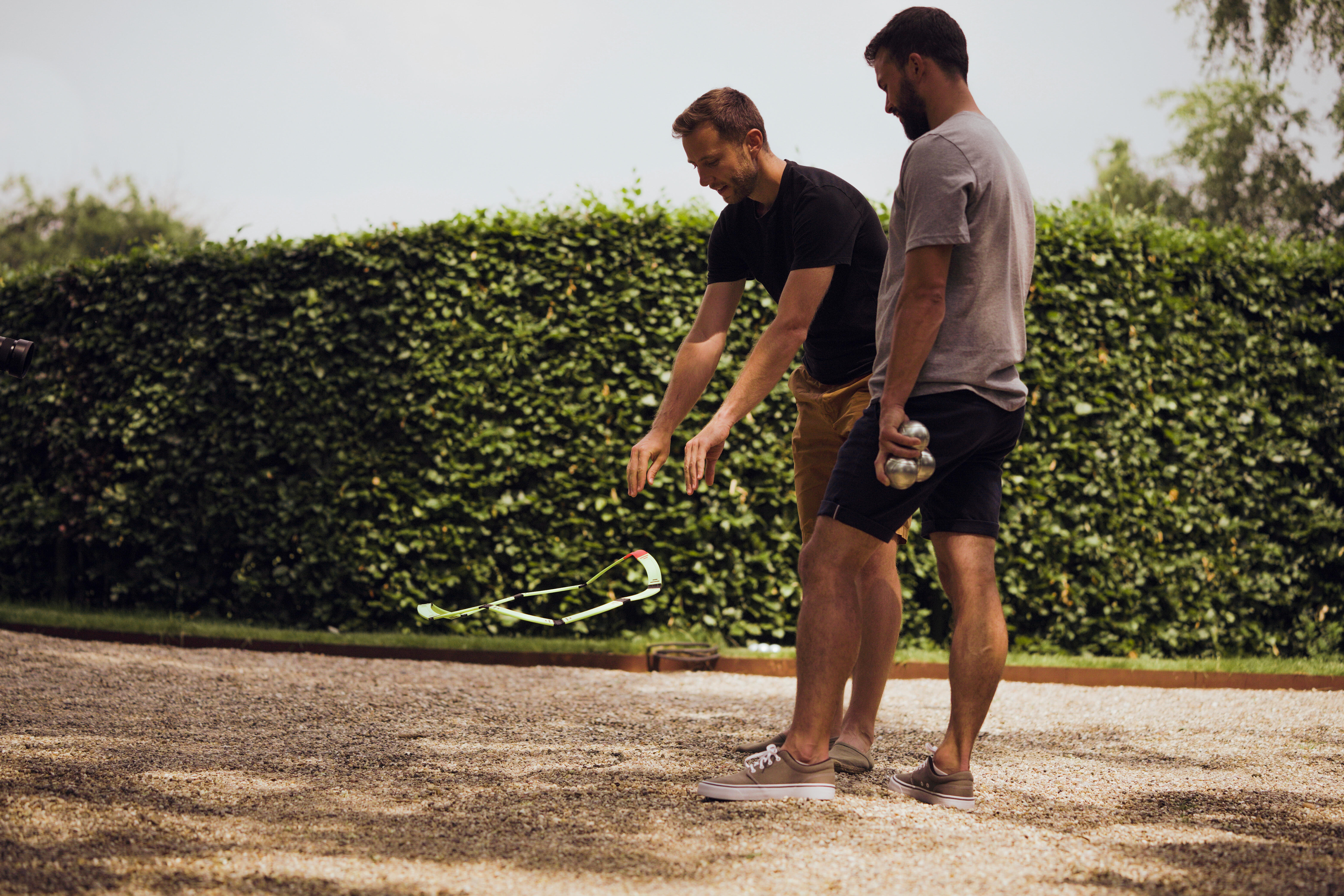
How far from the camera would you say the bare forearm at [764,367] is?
108 inches

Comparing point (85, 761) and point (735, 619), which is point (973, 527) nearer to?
point (85, 761)

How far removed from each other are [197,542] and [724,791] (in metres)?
5.38

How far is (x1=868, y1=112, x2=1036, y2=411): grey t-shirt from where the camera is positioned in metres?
2.38

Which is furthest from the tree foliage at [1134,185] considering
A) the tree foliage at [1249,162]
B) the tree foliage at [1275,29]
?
the tree foliage at [1275,29]

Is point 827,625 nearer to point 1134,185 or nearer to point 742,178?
point 742,178

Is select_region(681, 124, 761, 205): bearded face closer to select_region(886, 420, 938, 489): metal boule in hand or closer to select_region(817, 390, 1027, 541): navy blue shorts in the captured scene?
select_region(817, 390, 1027, 541): navy blue shorts

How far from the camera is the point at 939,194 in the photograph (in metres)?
2.36

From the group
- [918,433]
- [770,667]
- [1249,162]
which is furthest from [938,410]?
[1249,162]

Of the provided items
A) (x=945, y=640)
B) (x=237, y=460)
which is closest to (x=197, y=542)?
(x=237, y=460)

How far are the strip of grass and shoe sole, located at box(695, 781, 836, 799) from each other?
112 inches

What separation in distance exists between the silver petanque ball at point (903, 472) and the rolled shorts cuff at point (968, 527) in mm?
273

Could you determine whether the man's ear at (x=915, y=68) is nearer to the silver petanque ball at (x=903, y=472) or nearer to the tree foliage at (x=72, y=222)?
the silver petanque ball at (x=903, y=472)

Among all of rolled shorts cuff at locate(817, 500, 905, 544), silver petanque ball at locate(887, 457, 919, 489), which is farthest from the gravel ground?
silver petanque ball at locate(887, 457, 919, 489)

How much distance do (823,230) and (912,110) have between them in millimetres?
406
